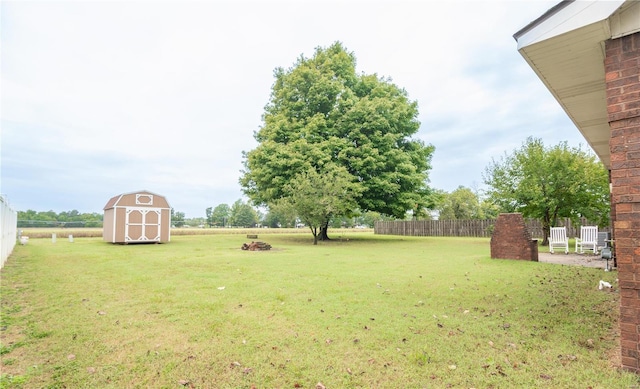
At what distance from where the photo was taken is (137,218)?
68.1ft

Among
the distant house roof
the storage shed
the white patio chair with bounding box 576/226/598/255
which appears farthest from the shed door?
the white patio chair with bounding box 576/226/598/255

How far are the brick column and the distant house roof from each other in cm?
19

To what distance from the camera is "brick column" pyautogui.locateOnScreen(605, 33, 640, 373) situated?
2.82 m

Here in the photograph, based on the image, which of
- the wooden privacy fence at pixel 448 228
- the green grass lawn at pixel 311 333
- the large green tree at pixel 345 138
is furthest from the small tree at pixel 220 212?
the green grass lawn at pixel 311 333

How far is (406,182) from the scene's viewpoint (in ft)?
71.9

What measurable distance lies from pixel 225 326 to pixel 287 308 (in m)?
1.11

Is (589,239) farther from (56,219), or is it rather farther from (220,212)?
(220,212)

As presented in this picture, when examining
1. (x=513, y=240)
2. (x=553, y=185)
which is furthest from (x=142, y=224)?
(x=553, y=185)

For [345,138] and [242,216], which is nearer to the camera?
[345,138]

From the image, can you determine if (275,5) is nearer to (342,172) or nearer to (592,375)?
(342,172)

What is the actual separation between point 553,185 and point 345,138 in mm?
12368

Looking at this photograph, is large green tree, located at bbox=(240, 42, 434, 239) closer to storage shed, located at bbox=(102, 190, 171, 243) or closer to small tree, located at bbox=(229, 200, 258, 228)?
storage shed, located at bbox=(102, 190, 171, 243)

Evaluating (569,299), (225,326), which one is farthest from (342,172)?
(225,326)

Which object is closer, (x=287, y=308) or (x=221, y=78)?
(x=287, y=308)
